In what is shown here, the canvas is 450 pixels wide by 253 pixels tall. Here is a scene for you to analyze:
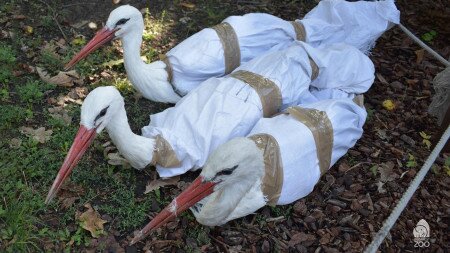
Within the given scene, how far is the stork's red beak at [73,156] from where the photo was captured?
10.3 feet

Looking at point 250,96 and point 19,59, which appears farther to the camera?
point 19,59

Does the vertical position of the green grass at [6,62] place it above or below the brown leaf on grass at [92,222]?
above

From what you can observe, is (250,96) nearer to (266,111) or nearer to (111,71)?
(266,111)

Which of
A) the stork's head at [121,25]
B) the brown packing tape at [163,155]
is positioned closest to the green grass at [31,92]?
the stork's head at [121,25]

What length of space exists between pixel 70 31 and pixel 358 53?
2.81 meters

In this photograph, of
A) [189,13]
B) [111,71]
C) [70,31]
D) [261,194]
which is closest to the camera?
[261,194]

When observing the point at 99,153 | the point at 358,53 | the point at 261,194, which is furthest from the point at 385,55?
the point at 99,153

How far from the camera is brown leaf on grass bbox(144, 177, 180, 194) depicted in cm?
356

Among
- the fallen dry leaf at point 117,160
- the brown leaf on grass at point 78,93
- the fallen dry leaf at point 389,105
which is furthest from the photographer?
the fallen dry leaf at point 389,105

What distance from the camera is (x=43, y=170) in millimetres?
3611

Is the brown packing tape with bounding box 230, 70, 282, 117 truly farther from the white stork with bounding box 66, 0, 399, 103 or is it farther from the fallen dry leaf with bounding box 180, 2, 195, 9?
the fallen dry leaf with bounding box 180, 2, 195, 9

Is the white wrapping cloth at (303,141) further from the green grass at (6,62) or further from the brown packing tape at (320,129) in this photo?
the green grass at (6,62)

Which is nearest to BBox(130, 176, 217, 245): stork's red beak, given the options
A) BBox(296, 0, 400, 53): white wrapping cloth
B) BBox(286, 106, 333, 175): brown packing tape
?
BBox(286, 106, 333, 175): brown packing tape

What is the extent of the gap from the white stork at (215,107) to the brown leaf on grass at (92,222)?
0.28 metres
